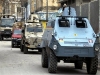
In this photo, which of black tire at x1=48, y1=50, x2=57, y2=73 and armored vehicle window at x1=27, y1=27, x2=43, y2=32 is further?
armored vehicle window at x1=27, y1=27, x2=43, y2=32

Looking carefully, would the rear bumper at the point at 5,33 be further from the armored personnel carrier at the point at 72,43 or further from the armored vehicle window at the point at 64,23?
the armored vehicle window at the point at 64,23

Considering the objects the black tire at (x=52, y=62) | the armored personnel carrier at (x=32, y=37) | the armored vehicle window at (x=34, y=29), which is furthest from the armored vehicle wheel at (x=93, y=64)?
the armored vehicle window at (x=34, y=29)

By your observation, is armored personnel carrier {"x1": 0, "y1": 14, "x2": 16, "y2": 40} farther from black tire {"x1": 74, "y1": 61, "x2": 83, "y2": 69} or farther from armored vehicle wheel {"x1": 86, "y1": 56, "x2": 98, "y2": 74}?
armored vehicle wheel {"x1": 86, "y1": 56, "x2": 98, "y2": 74}

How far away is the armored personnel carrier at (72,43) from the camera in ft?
48.0

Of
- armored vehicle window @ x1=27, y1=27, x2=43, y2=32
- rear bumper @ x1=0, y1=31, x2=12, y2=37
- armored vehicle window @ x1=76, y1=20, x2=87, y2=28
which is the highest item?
armored vehicle window @ x1=76, y1=20, x2=87, y2=28

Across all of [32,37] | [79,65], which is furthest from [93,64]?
[32,37]

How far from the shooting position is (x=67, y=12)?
18.1 metres

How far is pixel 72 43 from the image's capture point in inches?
580

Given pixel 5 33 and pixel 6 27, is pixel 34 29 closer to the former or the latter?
pixel 5 33

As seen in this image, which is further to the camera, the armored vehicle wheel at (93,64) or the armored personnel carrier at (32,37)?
the armored personnel carrier at (32,37)

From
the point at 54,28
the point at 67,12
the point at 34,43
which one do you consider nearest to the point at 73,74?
the point at 54,28

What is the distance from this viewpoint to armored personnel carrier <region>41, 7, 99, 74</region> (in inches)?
575

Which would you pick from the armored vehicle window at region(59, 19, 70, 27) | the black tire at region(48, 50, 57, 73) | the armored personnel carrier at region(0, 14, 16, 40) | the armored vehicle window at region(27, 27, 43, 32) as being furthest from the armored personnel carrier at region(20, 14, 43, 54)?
the armored personnel carrier at region(0, 14, 16, 40)

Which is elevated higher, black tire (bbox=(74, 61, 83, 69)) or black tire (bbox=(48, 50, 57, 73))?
black tire (bbox=(48, 50, 57, 73))
